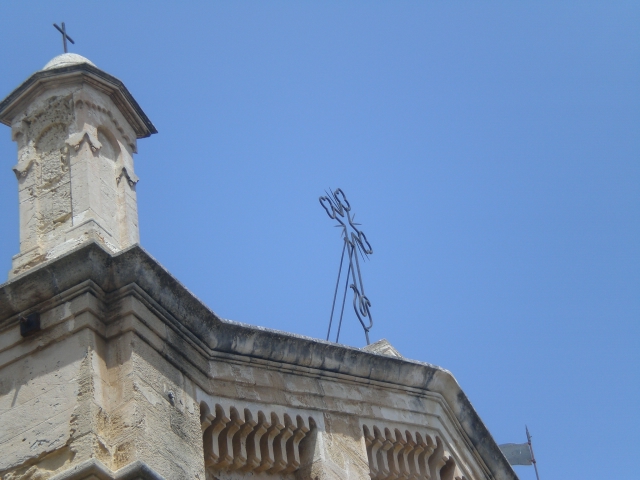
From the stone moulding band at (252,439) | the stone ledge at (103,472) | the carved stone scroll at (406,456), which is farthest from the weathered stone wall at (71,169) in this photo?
the carved stone scroll at (406,456)

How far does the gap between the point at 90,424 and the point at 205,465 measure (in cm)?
147

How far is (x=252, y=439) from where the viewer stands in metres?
9.27

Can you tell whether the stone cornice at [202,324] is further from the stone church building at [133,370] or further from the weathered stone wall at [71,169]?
the weathered stone wall at [71,169]

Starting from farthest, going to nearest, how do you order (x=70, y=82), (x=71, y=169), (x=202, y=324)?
(x=70, y=82)
(x=71, y=169)
(x=202, y=324)

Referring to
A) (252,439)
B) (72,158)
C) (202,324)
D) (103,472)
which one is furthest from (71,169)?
(103,472)

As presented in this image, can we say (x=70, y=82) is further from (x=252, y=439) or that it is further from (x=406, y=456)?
(x=406, y=456)

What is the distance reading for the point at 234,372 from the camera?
9195 mm

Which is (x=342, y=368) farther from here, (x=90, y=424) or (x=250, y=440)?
(x=90, y=424)

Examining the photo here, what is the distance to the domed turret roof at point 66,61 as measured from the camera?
32.7ft

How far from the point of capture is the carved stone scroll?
412 inches

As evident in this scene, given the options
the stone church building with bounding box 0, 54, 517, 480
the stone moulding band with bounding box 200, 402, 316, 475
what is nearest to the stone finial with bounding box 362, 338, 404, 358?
the stone church building with bounding box 0, 54, 517, 480

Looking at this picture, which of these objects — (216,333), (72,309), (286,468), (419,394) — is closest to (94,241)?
(72,309)

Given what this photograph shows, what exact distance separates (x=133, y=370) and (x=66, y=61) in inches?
130

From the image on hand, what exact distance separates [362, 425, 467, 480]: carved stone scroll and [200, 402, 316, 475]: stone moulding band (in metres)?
1.00
